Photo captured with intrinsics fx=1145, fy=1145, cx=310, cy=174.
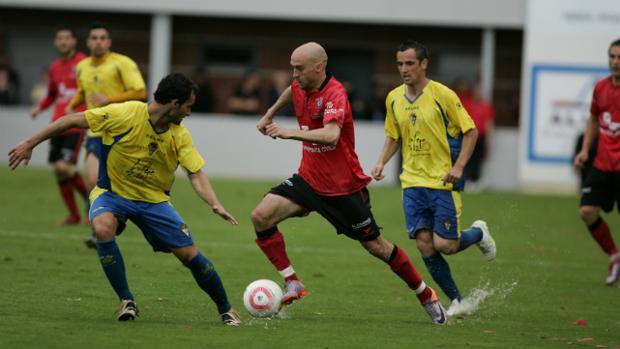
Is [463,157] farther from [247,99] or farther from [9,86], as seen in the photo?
[9,86]

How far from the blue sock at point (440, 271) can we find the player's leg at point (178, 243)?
2012 mm

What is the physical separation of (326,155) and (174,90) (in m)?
1.51

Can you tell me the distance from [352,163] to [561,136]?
1434 centimetres

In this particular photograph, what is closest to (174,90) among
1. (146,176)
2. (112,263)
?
(146,176)

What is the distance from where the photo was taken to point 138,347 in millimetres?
7449

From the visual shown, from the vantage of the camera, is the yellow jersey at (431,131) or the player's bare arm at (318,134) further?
the yellow jersey at (431,131)

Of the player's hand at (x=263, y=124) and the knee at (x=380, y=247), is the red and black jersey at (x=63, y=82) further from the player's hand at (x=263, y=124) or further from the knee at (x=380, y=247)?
the knee at (x=380, y=247)

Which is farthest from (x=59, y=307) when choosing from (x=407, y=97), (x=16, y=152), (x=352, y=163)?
(x=407, y=97)

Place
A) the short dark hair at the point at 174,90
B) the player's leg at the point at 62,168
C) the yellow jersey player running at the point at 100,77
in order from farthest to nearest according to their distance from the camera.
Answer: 1. the player's leg at the point at 62,168
2. the yellow jersey player running at the point at 100,77
3. the short dark hair at the point at 174,90

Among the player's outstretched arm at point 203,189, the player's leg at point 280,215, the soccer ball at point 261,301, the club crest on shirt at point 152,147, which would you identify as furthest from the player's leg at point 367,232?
the club crest on shirt at point 152,147

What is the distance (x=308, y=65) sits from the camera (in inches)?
355

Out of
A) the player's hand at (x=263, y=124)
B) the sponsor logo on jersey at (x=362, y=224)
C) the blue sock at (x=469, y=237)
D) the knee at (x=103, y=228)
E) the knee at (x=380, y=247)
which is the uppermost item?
the player's hand at (x=263, y=124)

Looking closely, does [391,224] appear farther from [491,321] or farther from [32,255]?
[491,321]

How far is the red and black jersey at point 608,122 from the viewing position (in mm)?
11812
